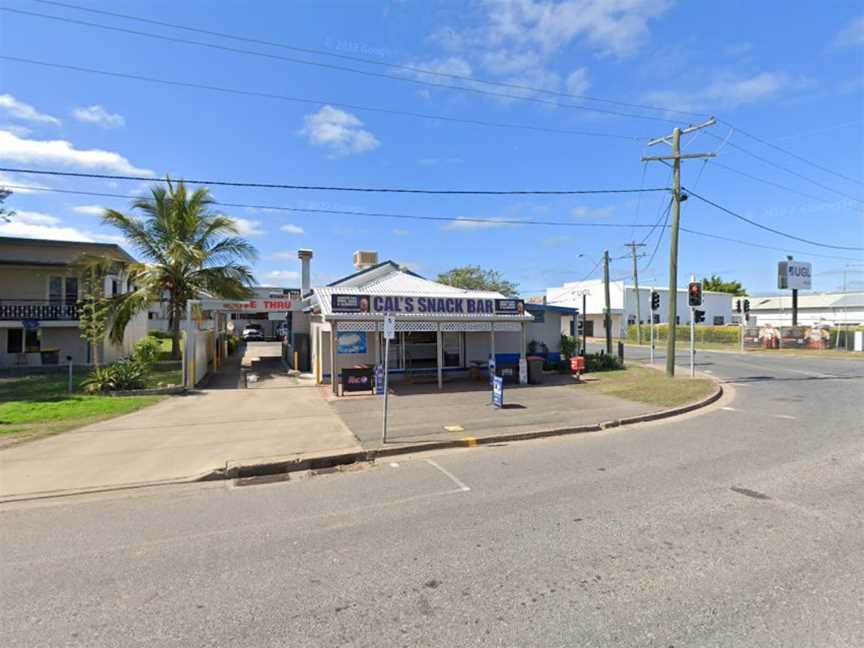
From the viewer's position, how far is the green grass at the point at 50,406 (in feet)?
31.1

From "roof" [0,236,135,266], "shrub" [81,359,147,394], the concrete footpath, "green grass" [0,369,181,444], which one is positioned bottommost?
the concrete footpath

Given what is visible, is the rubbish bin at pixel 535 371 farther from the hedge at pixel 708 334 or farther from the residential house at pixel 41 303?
the hedge at pixel 708 334

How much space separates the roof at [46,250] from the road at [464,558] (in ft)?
72.0

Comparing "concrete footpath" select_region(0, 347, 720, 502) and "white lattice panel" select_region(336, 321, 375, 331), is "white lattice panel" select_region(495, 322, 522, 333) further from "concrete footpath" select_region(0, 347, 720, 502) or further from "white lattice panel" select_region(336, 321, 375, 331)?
"white lattice panel" select_region(336, 321, 375, 331)

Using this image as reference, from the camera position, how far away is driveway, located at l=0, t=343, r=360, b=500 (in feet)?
22.4

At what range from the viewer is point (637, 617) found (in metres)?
3.30

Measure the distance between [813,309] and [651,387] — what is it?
62892mm

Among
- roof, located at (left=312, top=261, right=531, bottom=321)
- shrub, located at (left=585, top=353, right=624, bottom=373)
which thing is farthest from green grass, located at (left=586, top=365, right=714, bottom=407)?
roof, located at (left=312, top=261, right=531, bottom=321)

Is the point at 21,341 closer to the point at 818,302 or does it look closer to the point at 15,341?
the point at 15,341

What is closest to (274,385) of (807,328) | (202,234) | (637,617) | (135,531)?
(202,234)

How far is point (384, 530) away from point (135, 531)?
262 centimetres

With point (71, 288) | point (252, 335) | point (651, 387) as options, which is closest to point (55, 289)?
point (71, 288)

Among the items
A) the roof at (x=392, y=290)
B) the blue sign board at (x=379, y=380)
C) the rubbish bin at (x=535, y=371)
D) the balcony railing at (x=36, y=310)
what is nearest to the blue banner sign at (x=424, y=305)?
the roof at (x=392, y=290)

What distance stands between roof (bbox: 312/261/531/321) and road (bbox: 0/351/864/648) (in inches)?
360
